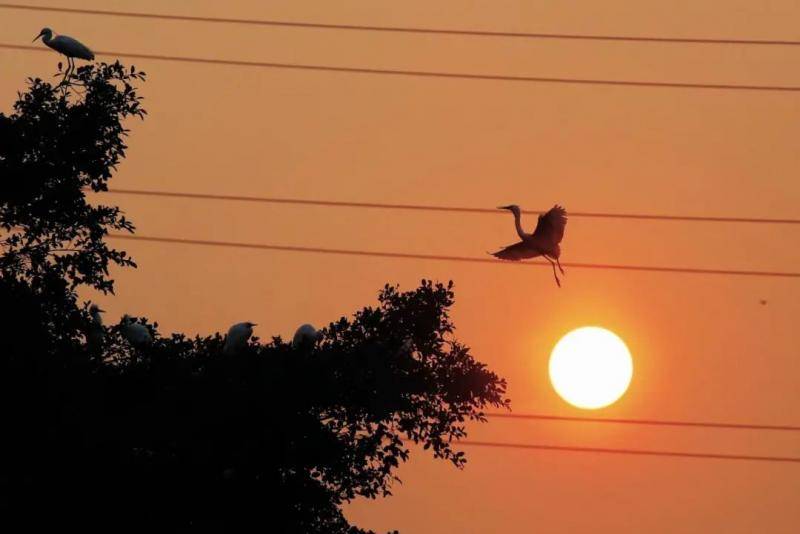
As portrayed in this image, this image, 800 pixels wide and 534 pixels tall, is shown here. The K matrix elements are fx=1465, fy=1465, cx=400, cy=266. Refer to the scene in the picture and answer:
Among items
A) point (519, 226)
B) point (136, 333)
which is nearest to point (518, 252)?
point (519, 226)

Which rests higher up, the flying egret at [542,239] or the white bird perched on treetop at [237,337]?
the flying egret at [542,239]

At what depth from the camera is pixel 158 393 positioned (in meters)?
12.8

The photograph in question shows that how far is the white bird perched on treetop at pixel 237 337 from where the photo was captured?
13.6 metres

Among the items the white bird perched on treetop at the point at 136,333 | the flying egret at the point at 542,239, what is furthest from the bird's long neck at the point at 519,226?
the white bird perched on treetop at the point at 136,333

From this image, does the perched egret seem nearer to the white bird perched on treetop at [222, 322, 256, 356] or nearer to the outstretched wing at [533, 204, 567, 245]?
the white bird perched on treetop at [222, 322, 256, 356]

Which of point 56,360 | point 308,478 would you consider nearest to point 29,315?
point 56,360

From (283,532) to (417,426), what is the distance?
5.32 ft

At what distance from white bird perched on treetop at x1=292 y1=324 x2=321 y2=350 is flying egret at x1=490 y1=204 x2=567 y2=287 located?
2.26 metres

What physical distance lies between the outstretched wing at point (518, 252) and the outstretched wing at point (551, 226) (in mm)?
258

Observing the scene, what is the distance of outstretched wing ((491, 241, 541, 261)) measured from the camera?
14656 millimetres

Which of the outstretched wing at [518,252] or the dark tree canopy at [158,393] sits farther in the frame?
the outstretched wing at [518,252]

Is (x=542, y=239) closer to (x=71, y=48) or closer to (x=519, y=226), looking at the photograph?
(x=519, y=226)

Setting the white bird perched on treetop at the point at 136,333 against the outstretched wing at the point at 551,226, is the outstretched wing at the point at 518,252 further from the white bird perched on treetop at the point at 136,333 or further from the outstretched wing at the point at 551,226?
the white bird perched on treetop at the point at 136,333

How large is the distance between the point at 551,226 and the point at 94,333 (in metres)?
4.52
